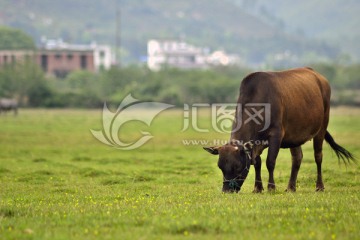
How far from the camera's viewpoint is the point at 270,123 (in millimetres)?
18484

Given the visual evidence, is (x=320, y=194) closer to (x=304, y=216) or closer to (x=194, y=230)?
(x=304, y=216)

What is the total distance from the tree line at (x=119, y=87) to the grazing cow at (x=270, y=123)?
82.7m

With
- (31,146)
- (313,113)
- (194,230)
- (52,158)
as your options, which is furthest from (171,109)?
(194,230)

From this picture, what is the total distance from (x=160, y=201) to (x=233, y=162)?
5.72ft

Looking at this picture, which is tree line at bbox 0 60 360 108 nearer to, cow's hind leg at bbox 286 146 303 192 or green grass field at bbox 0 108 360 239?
green grass field at bbox 0 108 360 239

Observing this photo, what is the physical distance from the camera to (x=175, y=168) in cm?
2705

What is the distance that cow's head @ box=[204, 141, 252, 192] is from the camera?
17.7 m

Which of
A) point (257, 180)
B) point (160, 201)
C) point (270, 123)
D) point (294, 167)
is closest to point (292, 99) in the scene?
point (270, 123)

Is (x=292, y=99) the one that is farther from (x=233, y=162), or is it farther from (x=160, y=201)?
(x=160, y=201)

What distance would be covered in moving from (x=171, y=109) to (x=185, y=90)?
19.3 meters

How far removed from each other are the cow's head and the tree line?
278 ft
